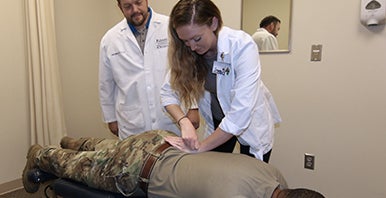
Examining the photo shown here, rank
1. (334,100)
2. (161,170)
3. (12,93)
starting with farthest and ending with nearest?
(12,93) < (334,100) < (161,170)

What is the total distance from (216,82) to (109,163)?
0.62 meters

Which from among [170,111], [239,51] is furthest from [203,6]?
[170,111]

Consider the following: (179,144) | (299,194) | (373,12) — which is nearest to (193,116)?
(179,144)

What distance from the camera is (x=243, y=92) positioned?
1.16 m

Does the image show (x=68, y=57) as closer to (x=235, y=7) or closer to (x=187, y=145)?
(x=235, y=7)

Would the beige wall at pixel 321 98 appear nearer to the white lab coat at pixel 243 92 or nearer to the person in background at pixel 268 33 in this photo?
the person in background at pixel 268 33

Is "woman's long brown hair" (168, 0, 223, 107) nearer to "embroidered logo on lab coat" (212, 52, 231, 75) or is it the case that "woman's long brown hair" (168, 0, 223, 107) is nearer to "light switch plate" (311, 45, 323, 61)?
"embroidered logo on lab coat" (212, 52, 231, 75)

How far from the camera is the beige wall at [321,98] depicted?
6.38ft

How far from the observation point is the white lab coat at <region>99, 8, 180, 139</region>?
5.81 ft

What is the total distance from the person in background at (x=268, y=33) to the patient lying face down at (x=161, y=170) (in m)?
1.19

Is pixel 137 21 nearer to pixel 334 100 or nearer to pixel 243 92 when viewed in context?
pixel 243 92

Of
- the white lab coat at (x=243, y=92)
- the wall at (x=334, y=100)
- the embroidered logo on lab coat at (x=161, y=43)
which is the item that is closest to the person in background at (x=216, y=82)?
the white lab coat at (x=243, y=92)

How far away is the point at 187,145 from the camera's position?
4.42 feet

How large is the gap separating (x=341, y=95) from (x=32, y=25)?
2.35 metres
